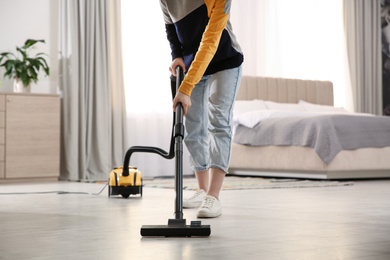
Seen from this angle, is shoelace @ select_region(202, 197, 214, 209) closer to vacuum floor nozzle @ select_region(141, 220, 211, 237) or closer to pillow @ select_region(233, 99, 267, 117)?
vacuum floor nozzle @ select_region(141, 220, 211, 237)

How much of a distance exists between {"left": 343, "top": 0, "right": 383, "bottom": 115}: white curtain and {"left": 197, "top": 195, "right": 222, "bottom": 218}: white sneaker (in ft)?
17.2

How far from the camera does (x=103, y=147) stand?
525cm

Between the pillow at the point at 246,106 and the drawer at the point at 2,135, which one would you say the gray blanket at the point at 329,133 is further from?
the drawer at the point at 2,135

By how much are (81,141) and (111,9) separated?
1312 mm

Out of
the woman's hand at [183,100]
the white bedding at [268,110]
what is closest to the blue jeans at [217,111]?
the woman's hand at [183,100]

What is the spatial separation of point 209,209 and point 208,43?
0.59 m

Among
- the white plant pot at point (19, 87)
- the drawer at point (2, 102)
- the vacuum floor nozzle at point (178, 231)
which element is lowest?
the vacuum floor nozzle at point (178, 231)

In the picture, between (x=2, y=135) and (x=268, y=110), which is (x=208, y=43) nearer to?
(x=2, y=135)

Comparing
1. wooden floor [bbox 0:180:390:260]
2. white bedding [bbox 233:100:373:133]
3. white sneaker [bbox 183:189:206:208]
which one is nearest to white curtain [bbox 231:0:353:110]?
white bedding [bbox 233:100:373:133]

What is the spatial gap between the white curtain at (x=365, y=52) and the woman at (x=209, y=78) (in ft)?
16.2

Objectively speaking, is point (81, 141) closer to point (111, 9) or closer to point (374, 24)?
point (111, 9)

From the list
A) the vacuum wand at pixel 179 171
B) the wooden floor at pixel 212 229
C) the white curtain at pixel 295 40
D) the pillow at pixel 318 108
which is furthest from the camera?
the white curtain at pixel 295 40

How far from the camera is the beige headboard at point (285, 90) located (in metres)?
5.96

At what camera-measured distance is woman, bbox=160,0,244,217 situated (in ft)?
6.72
